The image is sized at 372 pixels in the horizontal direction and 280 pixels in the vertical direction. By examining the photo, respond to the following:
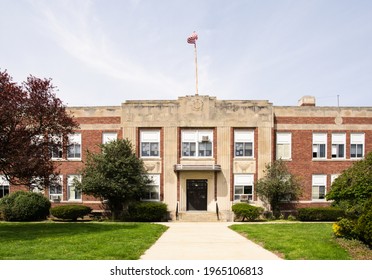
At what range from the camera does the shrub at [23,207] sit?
86.2ft

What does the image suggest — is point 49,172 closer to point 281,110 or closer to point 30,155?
Result: point 30,155

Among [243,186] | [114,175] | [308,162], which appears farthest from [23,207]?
[308,162]

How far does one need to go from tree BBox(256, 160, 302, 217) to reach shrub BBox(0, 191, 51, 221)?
15.6 meters

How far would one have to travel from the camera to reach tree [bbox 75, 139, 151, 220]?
2622 cm

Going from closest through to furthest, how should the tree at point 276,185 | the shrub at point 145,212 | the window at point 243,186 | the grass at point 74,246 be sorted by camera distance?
1. the grass at point 74,246
2. the shrub at point 145,212
3. the tree at point 276,185
4. the window at point 243,186

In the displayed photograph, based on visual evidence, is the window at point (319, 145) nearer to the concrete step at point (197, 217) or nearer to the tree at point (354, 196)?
the concrete step at point (197, 217)

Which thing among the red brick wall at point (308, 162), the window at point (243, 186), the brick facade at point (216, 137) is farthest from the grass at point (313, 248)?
Result: the red brick wall at point (308, 162)

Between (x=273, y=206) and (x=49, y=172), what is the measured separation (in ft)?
57.4

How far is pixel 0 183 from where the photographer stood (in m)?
31.7

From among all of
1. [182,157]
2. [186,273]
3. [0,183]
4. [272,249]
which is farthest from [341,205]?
[0,183]

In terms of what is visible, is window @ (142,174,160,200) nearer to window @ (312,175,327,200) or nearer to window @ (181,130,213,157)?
window @ (181,130,213,157)

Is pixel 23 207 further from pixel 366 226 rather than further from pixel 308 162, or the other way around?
pixel 366 226

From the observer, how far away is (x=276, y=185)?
27828mm

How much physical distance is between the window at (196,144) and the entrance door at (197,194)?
2.10 meters
